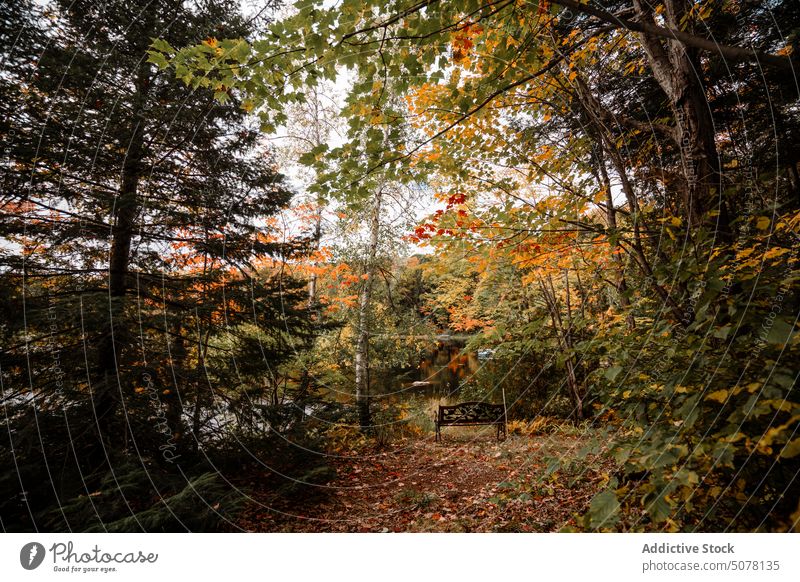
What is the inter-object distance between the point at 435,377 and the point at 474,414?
634cm

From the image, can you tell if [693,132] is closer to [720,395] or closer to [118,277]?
[720,395]

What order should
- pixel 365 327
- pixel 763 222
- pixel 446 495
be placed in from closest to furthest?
pixel 763 222, pixel 446 495, pixel 365 327

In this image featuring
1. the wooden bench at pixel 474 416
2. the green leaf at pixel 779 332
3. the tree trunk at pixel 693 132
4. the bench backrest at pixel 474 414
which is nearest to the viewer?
the green leaf at pixel 779 332

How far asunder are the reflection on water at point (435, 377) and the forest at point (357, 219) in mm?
3954

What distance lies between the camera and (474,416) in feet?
23.1

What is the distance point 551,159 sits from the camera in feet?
12.4

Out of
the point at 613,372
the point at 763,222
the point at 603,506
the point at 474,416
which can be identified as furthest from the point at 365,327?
the point at 763,222

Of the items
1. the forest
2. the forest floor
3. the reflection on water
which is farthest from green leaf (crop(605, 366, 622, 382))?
the reflection on water

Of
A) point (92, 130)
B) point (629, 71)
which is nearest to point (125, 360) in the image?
point (92, 130)

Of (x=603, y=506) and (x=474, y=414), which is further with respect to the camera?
(x=474, y=414)

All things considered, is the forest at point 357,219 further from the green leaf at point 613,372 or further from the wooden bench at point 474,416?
the wooden bench at point 474,416

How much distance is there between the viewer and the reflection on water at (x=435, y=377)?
8.62 metres

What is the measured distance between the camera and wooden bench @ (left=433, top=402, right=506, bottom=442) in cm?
682

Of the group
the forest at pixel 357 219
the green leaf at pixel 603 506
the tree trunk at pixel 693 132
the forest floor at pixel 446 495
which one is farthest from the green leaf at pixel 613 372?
the tree trunk at pixel 693 132
